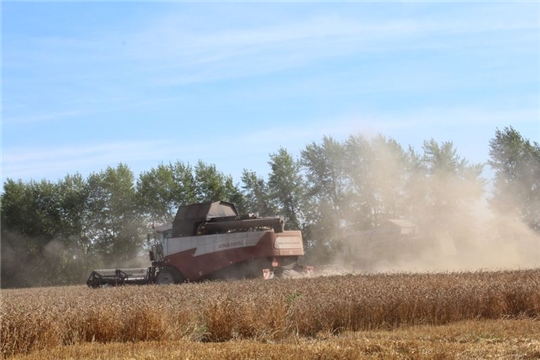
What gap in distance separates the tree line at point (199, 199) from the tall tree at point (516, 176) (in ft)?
8.65

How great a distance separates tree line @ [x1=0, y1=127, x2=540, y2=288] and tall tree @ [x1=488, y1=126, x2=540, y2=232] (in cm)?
264

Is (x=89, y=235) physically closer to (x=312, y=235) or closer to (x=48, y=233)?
(x=48, y=233)

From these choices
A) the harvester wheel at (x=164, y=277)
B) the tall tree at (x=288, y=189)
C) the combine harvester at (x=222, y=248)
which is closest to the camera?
the combine harvester at (x=222, y=248)

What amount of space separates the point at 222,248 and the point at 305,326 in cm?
1288

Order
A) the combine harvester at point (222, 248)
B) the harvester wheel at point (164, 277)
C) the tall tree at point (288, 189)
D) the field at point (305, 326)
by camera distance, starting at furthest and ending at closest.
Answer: the tall tree at point (288, 189), the harvester wheel at point (164, 277), the combine harvester at point (222, 248), the field at point (305, 326)

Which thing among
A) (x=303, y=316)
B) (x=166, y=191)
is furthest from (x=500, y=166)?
(x=303, y=316)

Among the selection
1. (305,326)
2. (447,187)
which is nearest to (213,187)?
(447,187)

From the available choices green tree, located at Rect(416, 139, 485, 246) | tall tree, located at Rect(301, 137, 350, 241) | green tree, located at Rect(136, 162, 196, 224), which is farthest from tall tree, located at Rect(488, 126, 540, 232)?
green tree, located at Rect(136, 162, 196, 224)

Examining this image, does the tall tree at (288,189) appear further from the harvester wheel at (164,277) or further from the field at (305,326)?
the field at (305,326)

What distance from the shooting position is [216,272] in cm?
2522

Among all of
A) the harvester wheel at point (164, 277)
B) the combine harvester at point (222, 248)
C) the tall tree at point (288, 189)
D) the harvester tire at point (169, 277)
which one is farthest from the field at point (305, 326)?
the tall tree at point (288, 189)

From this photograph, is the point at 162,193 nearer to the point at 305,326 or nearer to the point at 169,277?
the point at 169,277

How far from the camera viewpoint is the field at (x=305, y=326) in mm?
9398

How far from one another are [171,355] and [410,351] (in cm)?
328
